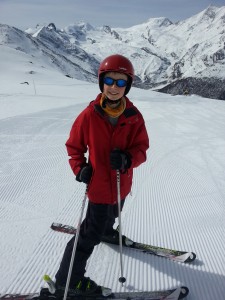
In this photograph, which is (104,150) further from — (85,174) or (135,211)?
(135,211)

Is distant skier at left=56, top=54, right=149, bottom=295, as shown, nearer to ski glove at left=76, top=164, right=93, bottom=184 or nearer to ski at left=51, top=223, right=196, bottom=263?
ski glove at left=76, top=164, right=93, bottom=184

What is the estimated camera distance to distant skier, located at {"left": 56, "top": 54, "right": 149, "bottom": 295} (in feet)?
10.2

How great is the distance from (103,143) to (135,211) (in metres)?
2.35

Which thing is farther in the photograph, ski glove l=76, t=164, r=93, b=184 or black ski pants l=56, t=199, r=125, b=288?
black ski pants l=56, t=199, r=125, b=288

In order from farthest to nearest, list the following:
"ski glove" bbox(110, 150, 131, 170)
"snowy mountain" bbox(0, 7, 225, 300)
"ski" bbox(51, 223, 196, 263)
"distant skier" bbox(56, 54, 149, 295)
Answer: "ski" bbox(51, 223, 196, 263) < "snowy mountain" bbox(0, 7, 225, 300) < "distant skier" bbox(56, 54, 149, 295) < "ski glove" bbox(110, 150, 131, 170)

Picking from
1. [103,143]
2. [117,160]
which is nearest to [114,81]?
[103,143]

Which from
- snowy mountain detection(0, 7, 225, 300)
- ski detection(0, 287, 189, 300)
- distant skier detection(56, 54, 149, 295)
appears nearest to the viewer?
distant skier detection(56, 54, 149, 295)

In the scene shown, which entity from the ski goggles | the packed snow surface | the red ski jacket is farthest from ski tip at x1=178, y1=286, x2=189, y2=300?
the ski goggles

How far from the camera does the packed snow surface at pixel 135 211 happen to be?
3.68m

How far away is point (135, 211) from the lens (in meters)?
5.20

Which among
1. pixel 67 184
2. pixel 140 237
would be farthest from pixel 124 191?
pixel 67 184

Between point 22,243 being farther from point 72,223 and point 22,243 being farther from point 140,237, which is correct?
point 140,237

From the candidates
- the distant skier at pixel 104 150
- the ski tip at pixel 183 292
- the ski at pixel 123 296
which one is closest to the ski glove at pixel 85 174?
the distant skier at pixel 104 150

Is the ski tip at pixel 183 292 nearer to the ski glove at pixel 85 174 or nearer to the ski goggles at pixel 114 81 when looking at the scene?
the ski glove at pixel 85 174
